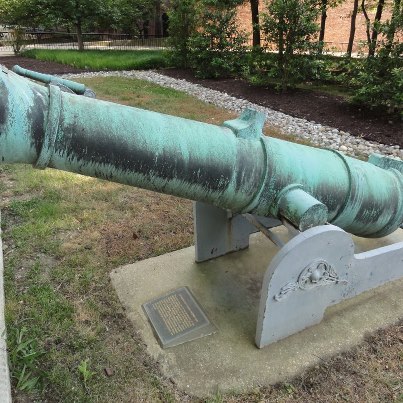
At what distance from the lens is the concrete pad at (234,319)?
237 centimetres

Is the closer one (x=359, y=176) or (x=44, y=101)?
(x=44, y=101)

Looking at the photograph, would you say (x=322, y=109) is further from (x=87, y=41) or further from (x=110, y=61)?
(x=87, y=41)

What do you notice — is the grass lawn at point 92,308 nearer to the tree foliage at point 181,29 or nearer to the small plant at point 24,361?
the small plant at point 24,361

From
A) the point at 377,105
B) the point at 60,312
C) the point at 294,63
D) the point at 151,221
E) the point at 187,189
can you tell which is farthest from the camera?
the point at 294,63

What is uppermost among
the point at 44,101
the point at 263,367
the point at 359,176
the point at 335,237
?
the point at 44,101

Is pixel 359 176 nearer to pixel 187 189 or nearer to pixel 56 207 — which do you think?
pixel 187 189

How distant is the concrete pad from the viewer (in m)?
2.37

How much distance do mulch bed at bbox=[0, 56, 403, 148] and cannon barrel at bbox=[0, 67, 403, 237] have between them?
15.4 feet

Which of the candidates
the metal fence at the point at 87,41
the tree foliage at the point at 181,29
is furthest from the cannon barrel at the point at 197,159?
the metal fence at the point at 87,41

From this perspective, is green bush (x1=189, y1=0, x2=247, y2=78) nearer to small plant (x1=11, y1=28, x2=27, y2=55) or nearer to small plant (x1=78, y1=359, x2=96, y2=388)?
small plant (x1=11, y1=28, x2=27, y2=55)

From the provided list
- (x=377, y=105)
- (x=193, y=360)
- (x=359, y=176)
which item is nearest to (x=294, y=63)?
(x=377, y=105)

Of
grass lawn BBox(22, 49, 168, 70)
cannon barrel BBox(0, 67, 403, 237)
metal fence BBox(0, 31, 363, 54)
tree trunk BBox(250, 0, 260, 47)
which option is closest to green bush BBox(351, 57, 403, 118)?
tree trunk BBox(250, 0, 260, 47)

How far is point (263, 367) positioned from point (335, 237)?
854 mm

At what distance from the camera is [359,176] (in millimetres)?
2410
